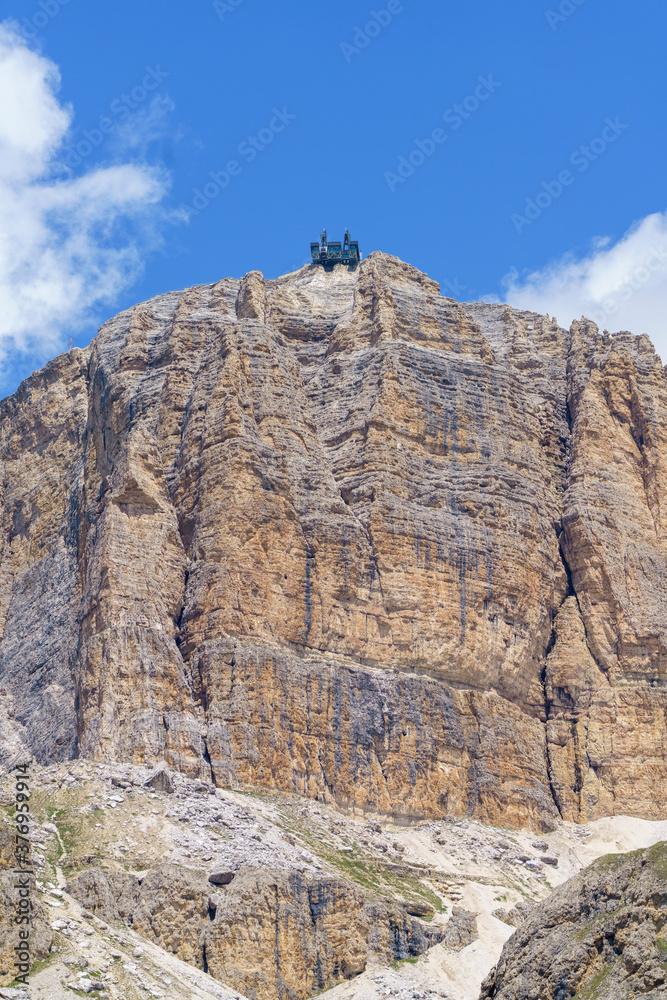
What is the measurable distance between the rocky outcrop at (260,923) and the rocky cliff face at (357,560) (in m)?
13.8

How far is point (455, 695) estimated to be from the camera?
286 ft

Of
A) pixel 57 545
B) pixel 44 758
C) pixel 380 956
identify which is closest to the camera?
pixel 380 956

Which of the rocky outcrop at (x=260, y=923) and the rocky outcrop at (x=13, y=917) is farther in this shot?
the rocky outcrop at (x=260, y=923)

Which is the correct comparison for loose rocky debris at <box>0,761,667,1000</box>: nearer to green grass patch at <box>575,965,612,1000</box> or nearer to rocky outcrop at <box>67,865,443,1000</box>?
rocky outcrop at <box>67,865,443,1000</box>

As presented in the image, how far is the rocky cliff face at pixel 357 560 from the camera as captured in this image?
82188mm

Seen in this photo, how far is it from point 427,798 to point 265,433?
74.6ft

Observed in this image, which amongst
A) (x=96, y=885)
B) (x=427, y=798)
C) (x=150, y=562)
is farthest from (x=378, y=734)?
(x=96, y=885)

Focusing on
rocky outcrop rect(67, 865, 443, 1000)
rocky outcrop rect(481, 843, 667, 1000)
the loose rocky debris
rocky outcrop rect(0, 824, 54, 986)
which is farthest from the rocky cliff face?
rocky outcrop rect(481, 843, 667, 1000)

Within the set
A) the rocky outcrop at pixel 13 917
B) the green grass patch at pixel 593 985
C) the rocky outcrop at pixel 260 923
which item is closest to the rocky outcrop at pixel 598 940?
the green grass patch at pixel 593 985

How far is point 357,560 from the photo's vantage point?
8862 cm

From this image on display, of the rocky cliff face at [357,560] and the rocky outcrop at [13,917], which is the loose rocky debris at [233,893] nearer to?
the rocky outcrop at [13,917]

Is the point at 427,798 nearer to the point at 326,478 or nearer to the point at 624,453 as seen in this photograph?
the point at 326,478

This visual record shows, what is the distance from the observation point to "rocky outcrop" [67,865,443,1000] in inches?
2367

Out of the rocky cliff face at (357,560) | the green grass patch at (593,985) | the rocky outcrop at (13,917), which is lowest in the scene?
the green grass patch at (593,985)
